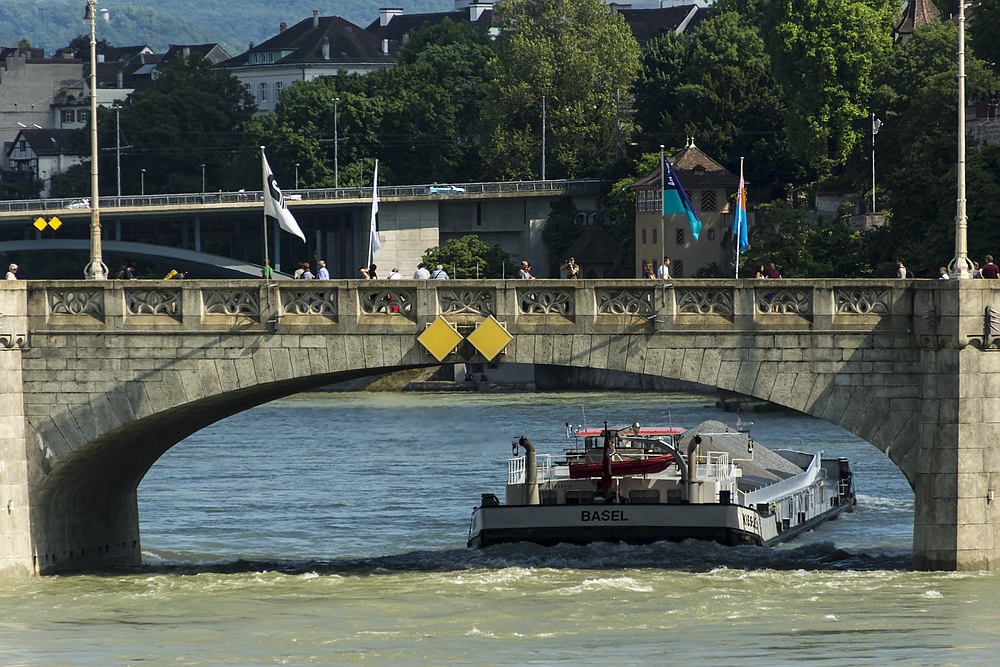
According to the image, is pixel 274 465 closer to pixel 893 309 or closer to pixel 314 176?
pixel 893 309

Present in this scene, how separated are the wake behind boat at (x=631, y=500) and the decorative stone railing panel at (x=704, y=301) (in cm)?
426

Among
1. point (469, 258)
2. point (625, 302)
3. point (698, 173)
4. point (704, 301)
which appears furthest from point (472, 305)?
point (469, 258)

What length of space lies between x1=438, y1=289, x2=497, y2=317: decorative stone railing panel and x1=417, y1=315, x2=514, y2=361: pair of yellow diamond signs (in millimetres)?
282

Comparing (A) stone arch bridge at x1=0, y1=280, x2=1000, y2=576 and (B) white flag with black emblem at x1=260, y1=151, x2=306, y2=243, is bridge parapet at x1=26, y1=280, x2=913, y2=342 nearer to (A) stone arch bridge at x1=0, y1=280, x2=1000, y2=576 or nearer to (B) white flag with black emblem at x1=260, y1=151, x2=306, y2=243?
(A) stone arch bridge at x1=0, y1=280, x2=1000, y2=576

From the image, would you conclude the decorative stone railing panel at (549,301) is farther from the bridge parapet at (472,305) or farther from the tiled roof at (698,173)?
the tiled roof at (698,173)

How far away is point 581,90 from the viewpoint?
138 meters

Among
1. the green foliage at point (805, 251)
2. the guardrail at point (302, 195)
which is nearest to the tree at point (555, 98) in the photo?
the guardrail at point (302, 195)

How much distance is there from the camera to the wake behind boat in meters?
36.8

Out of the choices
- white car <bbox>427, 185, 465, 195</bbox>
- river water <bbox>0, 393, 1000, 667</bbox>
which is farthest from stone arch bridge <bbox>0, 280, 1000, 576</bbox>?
white car <bbox>427, 185, 465, 195</bbox>

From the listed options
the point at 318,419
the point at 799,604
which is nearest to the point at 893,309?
the point at 799,604

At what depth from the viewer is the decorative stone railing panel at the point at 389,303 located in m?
32.1

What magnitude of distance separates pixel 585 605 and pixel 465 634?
2738 mm

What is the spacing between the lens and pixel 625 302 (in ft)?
105

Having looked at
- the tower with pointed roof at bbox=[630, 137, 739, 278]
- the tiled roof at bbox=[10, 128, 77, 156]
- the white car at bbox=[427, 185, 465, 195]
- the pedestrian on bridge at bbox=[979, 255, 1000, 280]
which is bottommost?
the pedestrian on bridge at bbox=[979, 255, 1000, 280]
